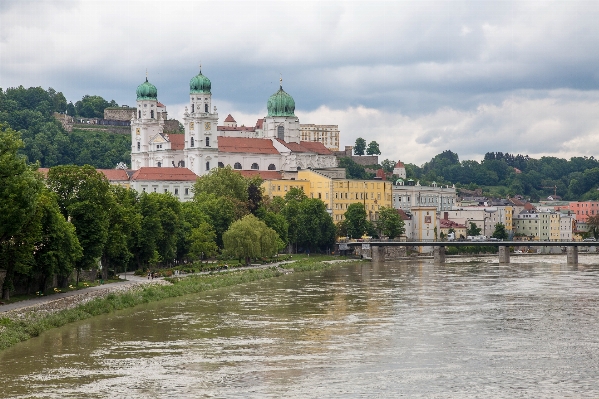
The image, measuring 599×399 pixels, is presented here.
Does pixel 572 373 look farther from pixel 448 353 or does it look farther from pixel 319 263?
pixel 319 263

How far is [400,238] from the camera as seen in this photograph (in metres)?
168

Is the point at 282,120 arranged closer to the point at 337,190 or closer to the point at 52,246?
the point at 337,190

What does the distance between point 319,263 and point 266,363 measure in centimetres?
7245

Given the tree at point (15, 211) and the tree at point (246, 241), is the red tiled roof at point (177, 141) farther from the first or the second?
the tree at point (15, 211)

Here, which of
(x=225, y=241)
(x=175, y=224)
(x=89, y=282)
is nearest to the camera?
(x=89, y=282)

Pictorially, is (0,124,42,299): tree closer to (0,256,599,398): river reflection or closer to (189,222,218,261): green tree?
(0,256,599,398): river reflection

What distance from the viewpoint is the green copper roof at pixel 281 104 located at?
19388 cm

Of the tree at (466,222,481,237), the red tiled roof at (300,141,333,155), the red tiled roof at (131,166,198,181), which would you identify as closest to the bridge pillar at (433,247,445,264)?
the red tiled roof at (131,166,198,181)

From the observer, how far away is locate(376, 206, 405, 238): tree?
160500mm

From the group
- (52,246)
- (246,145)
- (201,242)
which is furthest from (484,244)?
(52,246)

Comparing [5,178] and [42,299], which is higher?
[5,178]

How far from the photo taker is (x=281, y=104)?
19425cm

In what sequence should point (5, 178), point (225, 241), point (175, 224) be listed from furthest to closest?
point (225, 241), point (175, 224), point (5, 178)

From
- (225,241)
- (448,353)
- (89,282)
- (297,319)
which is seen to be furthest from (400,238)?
(448,353)
